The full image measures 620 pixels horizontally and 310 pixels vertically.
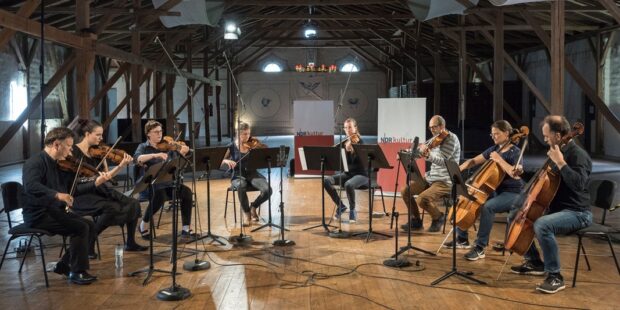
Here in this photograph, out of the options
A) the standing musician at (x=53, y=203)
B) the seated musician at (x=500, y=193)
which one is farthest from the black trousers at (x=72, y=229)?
the seated musician at (x=500, y=193)

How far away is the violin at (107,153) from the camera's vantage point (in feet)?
17.9

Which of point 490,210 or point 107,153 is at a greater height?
point 107,153

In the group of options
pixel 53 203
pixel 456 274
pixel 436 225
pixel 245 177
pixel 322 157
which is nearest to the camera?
pixel 53 203

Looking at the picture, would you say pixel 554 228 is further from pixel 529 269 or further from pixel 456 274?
pixel 456 274

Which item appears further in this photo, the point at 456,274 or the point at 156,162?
the point at 156,162

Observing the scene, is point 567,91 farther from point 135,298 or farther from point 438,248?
point 135,298

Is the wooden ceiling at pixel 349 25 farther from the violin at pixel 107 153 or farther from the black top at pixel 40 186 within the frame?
the black top at pixel 40 186

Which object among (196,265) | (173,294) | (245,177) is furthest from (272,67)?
(173,294)

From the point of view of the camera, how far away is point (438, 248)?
19.7ft

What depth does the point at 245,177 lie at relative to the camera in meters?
7.38

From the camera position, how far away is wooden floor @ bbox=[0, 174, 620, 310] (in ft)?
14.2

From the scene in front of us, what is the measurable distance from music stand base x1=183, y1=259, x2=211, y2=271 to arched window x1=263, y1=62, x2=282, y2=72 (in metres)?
22.6

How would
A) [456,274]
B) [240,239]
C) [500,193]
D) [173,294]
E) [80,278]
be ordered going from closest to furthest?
[173,294] → [80,278] → [456,274] → [500,193] → [240,239]

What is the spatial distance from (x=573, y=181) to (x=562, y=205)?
337 mm
